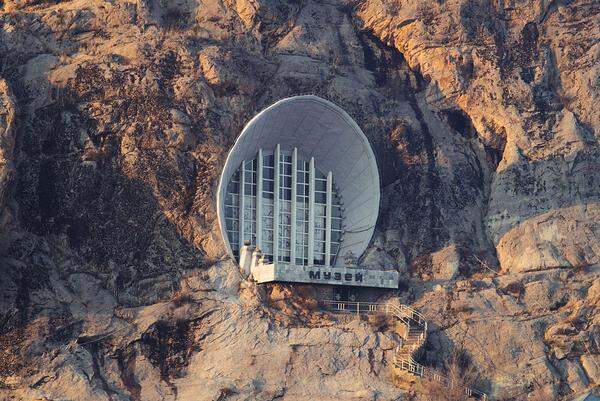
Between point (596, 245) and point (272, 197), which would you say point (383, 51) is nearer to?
point (272, 197)

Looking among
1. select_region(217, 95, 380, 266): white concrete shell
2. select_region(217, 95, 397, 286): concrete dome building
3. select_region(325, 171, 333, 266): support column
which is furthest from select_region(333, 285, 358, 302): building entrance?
select_region(325, 171, 333, 266): support column

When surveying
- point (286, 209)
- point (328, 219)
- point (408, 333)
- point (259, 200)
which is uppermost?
point (259, 200)

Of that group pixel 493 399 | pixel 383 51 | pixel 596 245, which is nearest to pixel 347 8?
pixel 383 51

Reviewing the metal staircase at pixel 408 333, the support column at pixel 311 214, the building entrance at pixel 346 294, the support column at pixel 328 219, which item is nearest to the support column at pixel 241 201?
the support column at pixel 311 214

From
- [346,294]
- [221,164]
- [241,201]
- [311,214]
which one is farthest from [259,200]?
[346,294]

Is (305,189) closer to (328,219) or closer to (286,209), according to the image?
(286,209)
